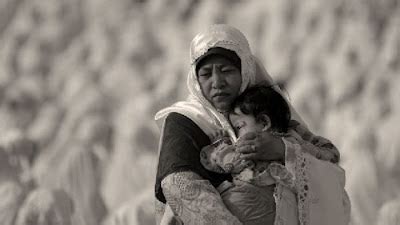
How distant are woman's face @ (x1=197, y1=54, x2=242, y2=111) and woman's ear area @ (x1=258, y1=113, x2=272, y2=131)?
0.18 feet

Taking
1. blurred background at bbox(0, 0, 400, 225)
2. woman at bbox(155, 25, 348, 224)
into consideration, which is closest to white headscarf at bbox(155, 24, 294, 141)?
woman at bbox(155, 25, 348, 224)

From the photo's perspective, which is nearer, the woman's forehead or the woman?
the woman

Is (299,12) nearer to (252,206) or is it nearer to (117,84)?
(117,84)

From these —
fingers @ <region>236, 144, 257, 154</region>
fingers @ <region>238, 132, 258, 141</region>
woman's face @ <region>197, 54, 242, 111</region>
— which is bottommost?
fingers @ <region>236, 144, 257, 154</region>

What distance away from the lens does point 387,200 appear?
1.73 meters

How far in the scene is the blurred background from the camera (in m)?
1.74

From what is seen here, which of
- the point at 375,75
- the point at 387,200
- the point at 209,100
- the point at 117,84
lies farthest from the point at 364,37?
the point at 209,100

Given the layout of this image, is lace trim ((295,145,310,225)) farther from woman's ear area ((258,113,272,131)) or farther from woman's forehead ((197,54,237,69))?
woman's forehead ((197,54,237,69))

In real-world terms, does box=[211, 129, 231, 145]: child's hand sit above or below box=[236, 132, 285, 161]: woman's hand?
above

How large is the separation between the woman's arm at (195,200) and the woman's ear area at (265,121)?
111 mm

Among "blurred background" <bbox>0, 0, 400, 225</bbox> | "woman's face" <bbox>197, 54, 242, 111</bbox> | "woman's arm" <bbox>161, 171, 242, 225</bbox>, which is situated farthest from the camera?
"blurred background" <bbox>0, 0, 400, 225</bbox>

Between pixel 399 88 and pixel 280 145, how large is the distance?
94 cm

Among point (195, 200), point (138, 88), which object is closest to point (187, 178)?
point (195, 200)

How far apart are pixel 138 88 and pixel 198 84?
2.80 ft
